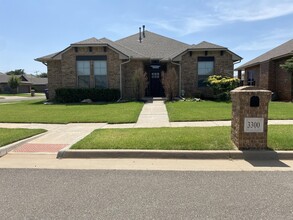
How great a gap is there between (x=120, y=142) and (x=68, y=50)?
1649 cm

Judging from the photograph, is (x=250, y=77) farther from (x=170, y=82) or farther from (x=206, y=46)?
(x=170, y=82)

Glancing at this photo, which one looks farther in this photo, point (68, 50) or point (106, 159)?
point (68, 50)

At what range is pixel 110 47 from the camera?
71.6 feet

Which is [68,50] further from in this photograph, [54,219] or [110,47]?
[54,219]

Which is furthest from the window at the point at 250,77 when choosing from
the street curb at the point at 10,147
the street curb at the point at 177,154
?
the street curb at the point at 10,147

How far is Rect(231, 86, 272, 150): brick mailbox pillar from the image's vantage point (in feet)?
21.8

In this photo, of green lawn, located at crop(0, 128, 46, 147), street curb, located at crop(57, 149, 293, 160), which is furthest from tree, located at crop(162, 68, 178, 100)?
street curb, located at crop(57, 149, 293, 160)

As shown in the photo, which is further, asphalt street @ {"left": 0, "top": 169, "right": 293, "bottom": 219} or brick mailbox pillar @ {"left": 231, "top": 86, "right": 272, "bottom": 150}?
brick mailbox pillar @ {"left": 231, "top": 86, "right": 272, "bottom": 150}

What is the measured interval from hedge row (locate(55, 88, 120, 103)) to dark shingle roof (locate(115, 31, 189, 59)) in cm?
510

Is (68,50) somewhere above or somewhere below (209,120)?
above

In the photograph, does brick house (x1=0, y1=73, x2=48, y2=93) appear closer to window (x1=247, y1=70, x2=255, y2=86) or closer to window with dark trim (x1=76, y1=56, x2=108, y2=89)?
window with dark trim (x1=76, y1=56, x2=108, y2=89)

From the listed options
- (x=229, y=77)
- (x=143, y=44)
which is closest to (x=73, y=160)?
(x=229, y=77)

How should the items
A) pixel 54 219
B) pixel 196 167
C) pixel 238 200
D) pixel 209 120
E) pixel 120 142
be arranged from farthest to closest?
pixel 209 120 < pixel 120 142 < pixel 196 167 < pixel 238 200 < pixel 54 219

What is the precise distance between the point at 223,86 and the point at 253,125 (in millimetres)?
14719
